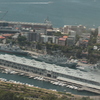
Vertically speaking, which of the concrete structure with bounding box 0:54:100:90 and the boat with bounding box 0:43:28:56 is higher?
the concrete structure with bounding box 0:54:100:90

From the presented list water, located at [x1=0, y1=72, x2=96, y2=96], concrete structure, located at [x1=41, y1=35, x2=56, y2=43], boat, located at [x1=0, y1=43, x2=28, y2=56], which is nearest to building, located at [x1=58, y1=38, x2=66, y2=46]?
concrete structure, located at [x1=41, y1=35, x2=56, y2=43]

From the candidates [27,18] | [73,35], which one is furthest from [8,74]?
[27,18]

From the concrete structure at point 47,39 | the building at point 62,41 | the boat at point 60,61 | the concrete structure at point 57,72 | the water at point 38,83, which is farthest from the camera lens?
the concrete structure at point 47,39

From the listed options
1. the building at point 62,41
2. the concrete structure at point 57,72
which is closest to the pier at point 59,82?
the concrete structure at point 57,72

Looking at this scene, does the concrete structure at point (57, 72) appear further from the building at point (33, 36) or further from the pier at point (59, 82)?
the building at point (33, 36)

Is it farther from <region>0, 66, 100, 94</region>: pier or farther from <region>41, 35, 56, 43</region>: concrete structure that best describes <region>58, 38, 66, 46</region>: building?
<region>0, 66, 100, 94</region>: pier

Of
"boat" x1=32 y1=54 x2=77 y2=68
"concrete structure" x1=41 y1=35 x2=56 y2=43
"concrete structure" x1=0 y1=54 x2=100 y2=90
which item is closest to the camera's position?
"concrete structure" x1=0 y1=54 x2=100 y2=90

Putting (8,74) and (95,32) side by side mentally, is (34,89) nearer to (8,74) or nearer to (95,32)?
(8,74)

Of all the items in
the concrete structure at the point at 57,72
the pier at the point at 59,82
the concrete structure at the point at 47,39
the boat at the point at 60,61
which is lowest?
the concrete structure at the point at 47,39
